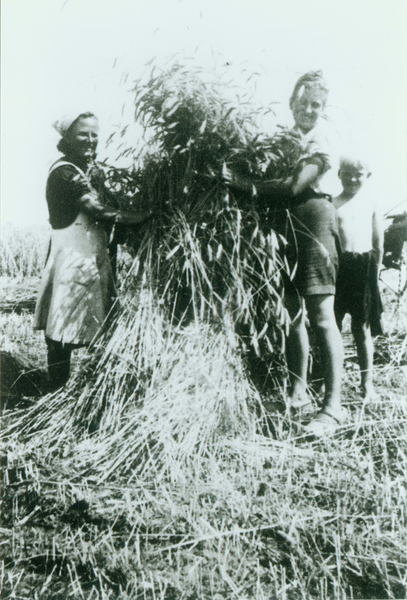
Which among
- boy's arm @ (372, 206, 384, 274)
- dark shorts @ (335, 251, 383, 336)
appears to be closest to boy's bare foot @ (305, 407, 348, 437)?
dark shorts @ (335, 251, 383, 336)

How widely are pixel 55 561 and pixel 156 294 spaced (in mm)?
1124

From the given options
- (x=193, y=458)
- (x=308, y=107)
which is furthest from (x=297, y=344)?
(x=308, y=107)

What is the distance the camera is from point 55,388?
7.98 feet

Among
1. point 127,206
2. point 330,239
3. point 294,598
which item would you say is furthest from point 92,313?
point 294,598

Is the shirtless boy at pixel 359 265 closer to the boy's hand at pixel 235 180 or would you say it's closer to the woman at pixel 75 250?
the boy's hand at pixel 235 180

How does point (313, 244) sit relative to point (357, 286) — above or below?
above

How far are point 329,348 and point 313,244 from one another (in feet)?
1.51

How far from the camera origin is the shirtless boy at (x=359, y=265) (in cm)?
254

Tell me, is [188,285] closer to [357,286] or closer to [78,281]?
[78,281]

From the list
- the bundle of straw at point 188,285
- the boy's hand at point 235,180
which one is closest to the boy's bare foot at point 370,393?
the bundle of straw at point 188,285

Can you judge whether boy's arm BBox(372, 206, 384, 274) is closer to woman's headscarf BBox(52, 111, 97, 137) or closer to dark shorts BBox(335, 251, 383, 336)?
dark shorts BBox(335, 251, 383, 336)

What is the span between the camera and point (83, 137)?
2.34 meters

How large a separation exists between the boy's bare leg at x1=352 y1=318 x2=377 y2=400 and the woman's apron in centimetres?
129

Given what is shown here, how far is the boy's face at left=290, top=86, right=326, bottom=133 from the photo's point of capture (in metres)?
2.17
